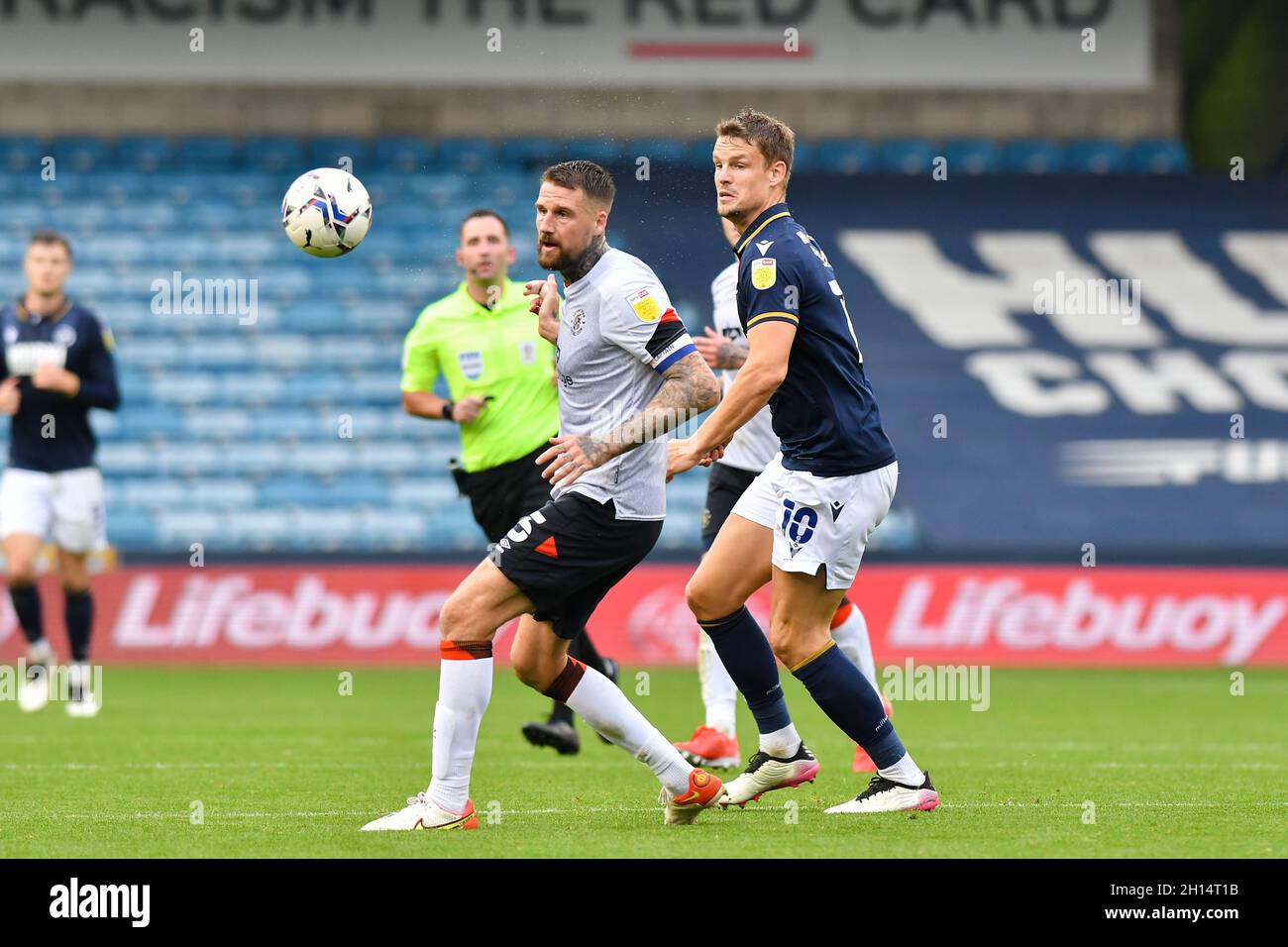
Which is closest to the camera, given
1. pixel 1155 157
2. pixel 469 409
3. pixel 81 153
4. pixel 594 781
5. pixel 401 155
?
pixel 594 781

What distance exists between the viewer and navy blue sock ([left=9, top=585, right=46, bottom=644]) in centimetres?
1261

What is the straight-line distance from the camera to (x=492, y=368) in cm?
990

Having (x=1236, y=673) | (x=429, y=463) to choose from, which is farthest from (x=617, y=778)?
(x=429, y=463)

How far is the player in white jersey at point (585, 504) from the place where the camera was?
21.7 feet

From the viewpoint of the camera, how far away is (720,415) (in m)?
6.55

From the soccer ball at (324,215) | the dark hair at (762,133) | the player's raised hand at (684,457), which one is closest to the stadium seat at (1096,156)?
the soccer ball at (324,215)

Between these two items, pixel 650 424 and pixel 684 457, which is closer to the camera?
pixel 650 424

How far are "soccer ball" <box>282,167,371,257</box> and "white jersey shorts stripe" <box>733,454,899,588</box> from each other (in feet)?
7.43

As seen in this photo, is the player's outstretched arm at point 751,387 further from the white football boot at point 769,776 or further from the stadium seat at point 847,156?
the stadium seat at point 847,156

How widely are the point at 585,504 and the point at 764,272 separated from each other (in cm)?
106

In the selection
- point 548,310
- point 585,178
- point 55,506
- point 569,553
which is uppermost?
point 585,178
